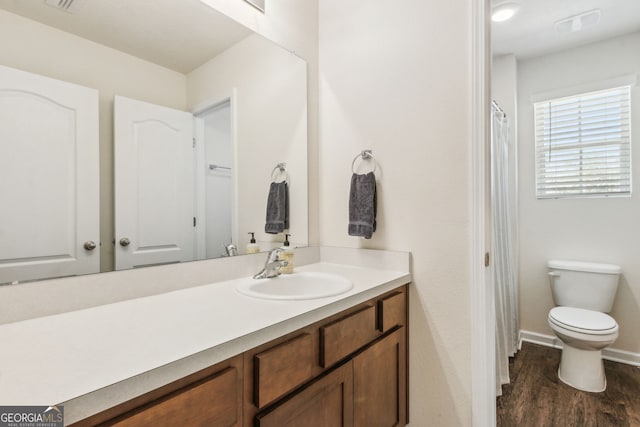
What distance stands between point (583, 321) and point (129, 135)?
2.64 m

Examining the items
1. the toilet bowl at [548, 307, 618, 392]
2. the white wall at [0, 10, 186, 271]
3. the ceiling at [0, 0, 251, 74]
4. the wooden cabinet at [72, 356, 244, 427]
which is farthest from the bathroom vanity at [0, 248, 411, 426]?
the toilet bowl at [548, 307, 618, 392]

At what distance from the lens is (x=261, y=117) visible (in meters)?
1.54

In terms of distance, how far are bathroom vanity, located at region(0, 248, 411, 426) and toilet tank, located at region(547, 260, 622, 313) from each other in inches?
72.1

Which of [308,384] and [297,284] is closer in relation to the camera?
[308,384]

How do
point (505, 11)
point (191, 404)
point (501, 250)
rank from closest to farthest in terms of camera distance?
point (191, 404), point (505, 11), point (501, 250)

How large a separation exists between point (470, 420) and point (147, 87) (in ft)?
5.81

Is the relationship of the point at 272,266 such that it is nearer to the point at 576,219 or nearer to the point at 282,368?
the point at 282,368

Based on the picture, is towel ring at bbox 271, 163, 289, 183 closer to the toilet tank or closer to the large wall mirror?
the large wall mirror

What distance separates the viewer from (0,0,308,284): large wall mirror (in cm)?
88

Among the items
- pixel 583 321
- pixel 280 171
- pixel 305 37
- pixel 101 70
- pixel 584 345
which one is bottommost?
pixel 584 345

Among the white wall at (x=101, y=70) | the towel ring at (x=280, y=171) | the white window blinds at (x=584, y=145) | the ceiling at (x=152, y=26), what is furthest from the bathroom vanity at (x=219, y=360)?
the white window blinds at (x=584, y=145)

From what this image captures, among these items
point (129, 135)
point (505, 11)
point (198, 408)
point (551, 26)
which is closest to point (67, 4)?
point (129, 135)

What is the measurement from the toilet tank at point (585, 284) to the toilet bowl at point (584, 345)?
229 mm

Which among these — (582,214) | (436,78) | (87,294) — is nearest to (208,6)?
(436,78)
